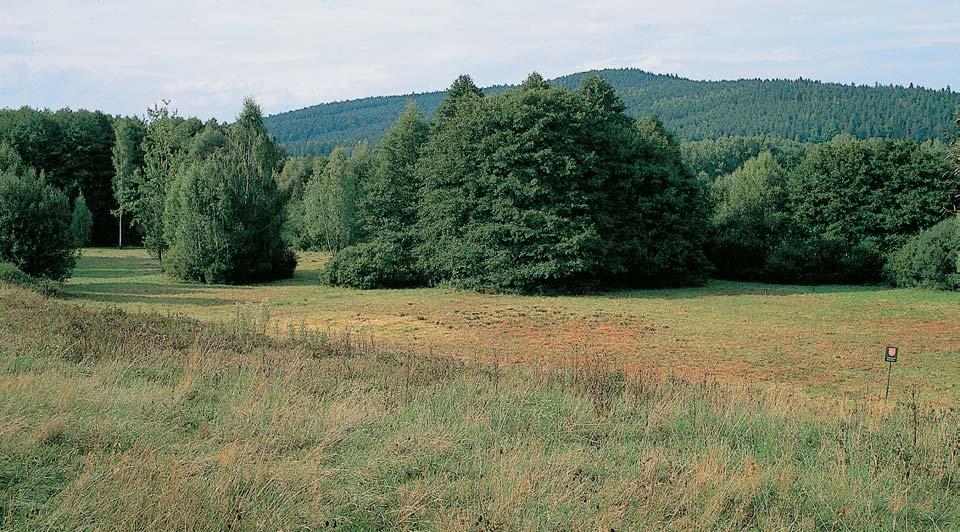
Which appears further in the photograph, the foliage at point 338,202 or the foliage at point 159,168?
the foliage at point 338,202

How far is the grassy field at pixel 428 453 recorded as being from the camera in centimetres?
481

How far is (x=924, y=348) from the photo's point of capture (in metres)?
21.8

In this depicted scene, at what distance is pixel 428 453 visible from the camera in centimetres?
602

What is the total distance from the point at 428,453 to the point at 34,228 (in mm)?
33912

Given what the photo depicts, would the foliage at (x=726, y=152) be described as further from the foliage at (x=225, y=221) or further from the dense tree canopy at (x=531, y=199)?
the foliage at (x=225, y=221)

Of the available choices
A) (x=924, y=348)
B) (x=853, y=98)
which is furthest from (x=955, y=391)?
(x=853, y=98)

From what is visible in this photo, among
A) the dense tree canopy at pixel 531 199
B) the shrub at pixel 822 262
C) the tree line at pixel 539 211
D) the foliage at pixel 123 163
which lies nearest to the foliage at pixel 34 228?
the tree line at pixel 539 211

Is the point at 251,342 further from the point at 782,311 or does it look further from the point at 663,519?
the point at 782,311

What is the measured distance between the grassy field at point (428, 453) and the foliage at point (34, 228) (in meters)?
27.0

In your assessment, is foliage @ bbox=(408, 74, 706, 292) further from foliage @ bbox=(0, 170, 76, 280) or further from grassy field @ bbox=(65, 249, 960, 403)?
foliage @ bbox=(0, 170, 76, 280)

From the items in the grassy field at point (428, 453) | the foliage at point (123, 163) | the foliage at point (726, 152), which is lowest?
the grassy field at point (428, 453)

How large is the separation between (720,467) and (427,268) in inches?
1378

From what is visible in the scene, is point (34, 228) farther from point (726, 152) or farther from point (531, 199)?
point (726, 152)

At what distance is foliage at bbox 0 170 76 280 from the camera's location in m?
32.7
